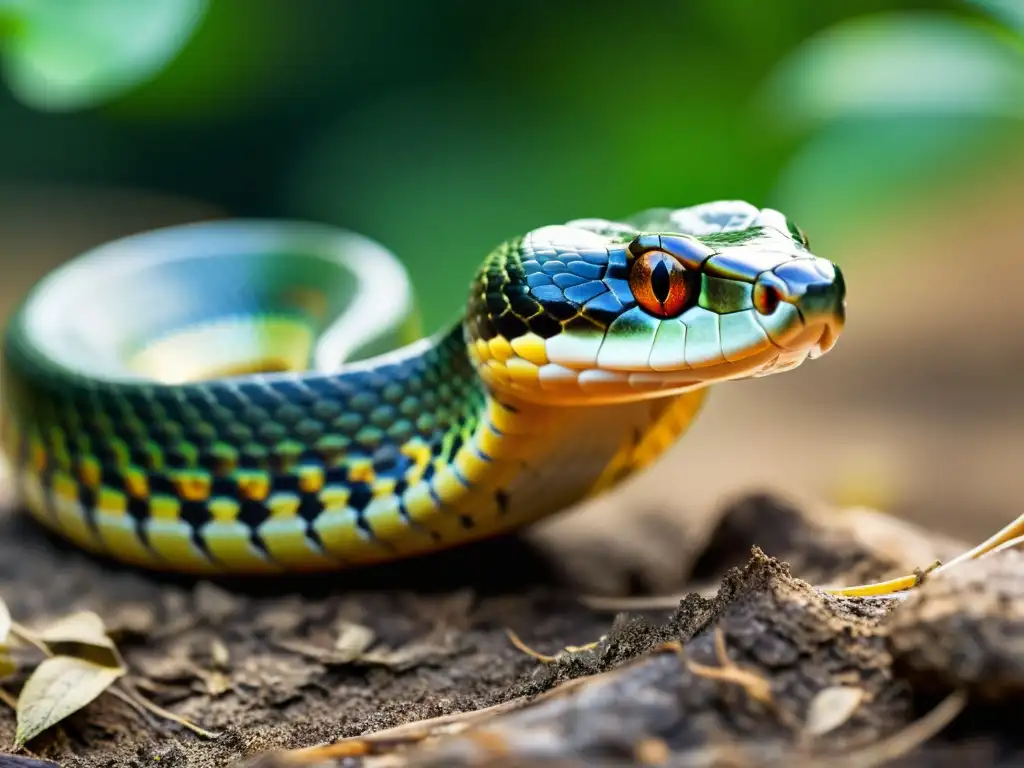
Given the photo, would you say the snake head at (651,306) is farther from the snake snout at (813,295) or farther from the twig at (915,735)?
the twig at (915,735)

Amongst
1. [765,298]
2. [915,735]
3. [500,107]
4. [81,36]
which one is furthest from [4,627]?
[500,107]

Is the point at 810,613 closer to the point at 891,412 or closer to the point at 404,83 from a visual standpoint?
the point at 891,412

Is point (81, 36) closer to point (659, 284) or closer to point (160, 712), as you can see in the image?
point (160, 712)

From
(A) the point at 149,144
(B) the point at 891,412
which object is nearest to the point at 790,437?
(B) the point at 891,412

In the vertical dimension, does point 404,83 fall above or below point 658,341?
above

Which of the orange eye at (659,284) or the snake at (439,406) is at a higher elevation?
the orange eye at (659,284)

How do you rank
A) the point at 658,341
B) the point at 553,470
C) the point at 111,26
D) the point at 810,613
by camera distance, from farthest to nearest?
the point at 111,26
the point at 553,470
the point at 658,341
the point at 810,613

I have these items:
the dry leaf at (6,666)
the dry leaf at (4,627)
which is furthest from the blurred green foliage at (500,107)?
the dry leaf at (6,666)
